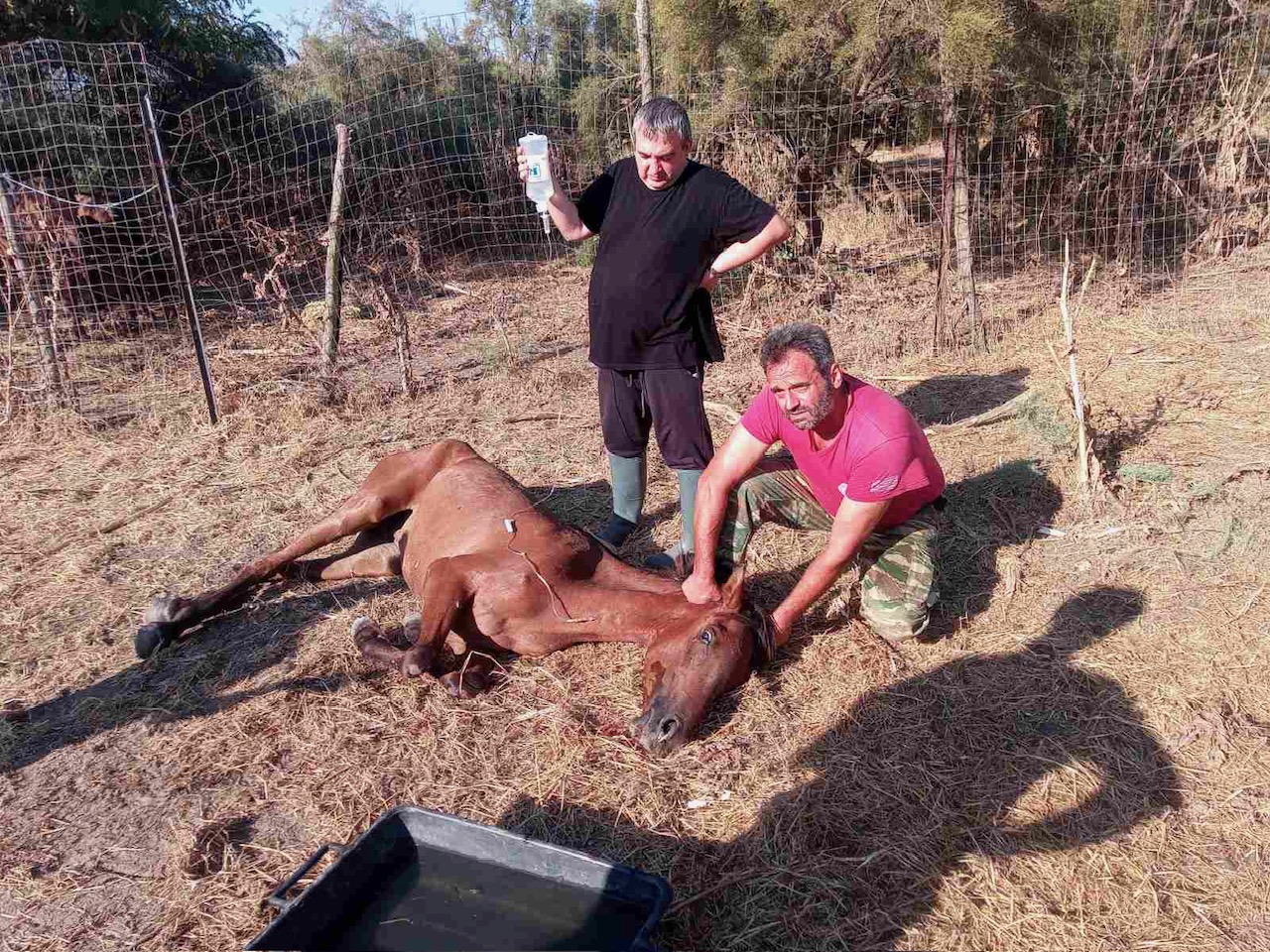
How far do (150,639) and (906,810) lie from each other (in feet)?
11.1

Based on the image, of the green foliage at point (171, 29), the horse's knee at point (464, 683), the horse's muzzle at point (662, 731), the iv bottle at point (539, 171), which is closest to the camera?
the horse's muzzle at point (662, 731)

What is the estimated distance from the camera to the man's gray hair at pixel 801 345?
3473mm

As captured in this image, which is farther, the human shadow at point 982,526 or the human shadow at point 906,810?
the human shadow at point 982,526

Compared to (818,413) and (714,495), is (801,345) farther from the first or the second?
(714,495)

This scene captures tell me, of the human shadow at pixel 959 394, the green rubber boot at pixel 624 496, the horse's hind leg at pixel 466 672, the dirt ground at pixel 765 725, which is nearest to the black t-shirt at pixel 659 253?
the green rubber boot at pixel 624 496

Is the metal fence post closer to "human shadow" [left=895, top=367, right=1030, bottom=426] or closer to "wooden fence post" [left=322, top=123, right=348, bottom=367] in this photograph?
"wooden fence post" [left=322, top=123, right=348, bottom=367]

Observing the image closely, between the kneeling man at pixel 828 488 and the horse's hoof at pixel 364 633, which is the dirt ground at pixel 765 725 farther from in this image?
the kneeling man at pixel 828 488

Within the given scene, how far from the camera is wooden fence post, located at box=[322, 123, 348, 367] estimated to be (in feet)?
23.1

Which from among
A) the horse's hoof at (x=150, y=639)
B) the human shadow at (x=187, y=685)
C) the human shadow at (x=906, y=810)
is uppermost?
the horse's hoof at (x=150, y=639)

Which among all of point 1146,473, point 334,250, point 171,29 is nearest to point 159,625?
point 334,250

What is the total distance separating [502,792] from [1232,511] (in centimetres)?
409

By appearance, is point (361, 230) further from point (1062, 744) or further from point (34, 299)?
point (1062, 744)

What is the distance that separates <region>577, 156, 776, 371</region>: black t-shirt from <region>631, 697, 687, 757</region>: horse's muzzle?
69.2 inches

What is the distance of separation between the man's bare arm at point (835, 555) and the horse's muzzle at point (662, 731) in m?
0.65
